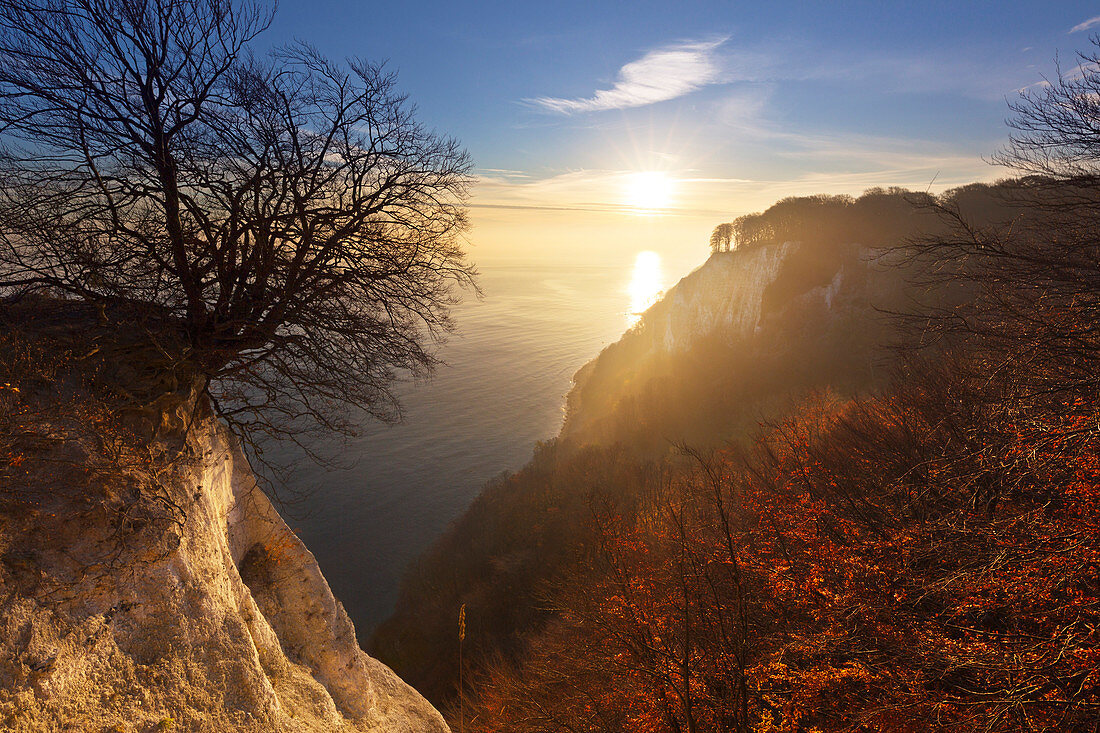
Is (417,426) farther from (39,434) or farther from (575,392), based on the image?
(39,434)

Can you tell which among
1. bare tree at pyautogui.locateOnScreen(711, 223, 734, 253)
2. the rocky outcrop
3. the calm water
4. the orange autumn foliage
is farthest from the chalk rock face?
bare tree at pyautogui.locateOnScreen(711, 223, 734, 253)

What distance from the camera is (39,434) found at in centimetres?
478

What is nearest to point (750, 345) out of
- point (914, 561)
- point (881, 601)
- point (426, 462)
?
point (426, 462)

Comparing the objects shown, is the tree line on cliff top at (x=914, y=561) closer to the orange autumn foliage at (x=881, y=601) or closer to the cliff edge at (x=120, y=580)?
the orange autumn foliage at (x=881, y=601)

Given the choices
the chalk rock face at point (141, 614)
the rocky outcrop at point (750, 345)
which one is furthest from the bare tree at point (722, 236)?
the chalk rock face at point (141, 614)

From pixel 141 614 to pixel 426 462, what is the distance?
48.0m

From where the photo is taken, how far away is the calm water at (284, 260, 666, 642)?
38.7 m

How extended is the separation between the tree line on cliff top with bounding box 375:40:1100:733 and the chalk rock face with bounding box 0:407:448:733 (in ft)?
15.4

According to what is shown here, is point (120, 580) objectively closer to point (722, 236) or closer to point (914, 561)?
point (914, 561)

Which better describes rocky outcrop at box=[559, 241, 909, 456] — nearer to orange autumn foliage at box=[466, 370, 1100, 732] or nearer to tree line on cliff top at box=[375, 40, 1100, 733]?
tree line on cliff top at box=[375, 40, 1100, 733]

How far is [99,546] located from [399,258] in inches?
186

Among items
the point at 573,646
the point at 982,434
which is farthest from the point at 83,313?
the point at 573,646

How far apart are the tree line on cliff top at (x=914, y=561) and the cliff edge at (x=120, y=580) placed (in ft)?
15.5

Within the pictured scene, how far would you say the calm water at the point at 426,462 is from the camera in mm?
38656
